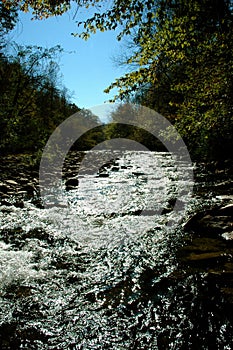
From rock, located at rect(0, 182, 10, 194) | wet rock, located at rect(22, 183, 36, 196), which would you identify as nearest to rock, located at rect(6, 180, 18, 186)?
rock, located at rect(0, 182, 10, 194)

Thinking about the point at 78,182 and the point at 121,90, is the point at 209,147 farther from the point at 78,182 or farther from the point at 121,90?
the point at 121,90

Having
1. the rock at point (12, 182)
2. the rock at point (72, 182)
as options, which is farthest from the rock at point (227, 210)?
the rock at point (12, 182)

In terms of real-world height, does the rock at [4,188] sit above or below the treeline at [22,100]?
below

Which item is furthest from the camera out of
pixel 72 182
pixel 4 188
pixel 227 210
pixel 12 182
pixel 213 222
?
pixel 72 182

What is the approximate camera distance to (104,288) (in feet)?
10.1

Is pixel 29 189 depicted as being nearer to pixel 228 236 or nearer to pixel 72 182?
pixel 72 182

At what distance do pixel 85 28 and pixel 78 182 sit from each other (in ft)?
22.5

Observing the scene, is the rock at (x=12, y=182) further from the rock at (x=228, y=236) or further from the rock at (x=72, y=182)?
the rock at (x=228, y=236)

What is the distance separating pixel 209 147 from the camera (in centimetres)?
1305

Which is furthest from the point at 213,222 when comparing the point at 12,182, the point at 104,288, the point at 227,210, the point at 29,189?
the point at 12,182

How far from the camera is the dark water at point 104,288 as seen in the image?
231 cm

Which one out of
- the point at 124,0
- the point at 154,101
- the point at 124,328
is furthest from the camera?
the point at 154,101

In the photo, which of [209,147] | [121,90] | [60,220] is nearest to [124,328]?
[60,220]

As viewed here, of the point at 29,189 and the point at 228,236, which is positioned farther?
the point at 29,189
